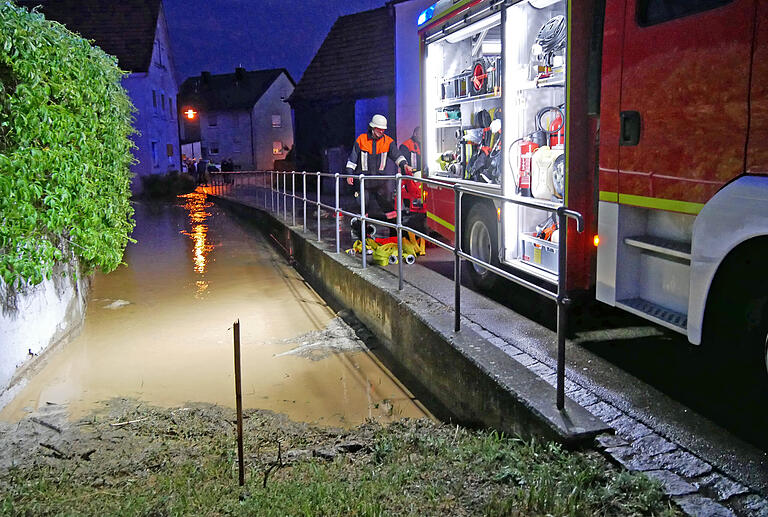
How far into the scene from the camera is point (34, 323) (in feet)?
21.3

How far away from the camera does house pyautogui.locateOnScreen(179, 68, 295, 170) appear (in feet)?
190

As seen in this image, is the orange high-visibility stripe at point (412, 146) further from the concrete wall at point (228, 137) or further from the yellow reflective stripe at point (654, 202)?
the concrete wall at point (228, 137)

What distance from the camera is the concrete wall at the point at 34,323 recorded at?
577 cm

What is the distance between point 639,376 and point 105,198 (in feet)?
18.0

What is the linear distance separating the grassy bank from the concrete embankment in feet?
0.53

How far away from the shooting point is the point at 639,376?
4.62 meters

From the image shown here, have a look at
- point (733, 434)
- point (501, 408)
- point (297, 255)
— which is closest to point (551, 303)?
point (501, 408)

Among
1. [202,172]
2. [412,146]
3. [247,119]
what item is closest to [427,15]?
[412,146]

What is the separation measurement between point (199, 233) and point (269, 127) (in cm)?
4243

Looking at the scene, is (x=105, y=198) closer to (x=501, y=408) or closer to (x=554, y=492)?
(x=501, y=408)

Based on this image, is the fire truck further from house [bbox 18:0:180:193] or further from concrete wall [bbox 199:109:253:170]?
concrete wall [bbox 199:109:253:170]

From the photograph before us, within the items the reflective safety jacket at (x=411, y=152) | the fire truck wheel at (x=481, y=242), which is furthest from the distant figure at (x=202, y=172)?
the fire truck wheel at (x=481, y=242)

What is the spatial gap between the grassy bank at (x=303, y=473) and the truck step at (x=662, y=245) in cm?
147

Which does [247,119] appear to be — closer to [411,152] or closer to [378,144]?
[411,152]
